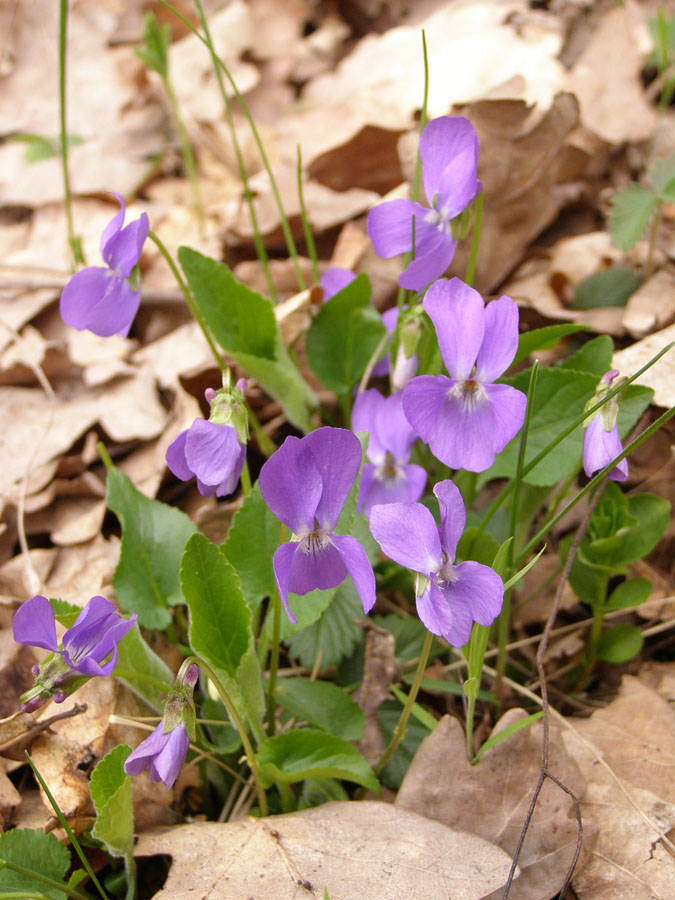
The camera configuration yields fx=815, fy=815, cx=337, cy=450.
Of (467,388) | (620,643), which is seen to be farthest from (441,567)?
(620,643)

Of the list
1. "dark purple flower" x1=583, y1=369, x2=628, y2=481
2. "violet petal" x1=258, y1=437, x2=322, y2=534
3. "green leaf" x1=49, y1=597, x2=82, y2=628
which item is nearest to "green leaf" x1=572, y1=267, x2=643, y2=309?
"dark purple flower" x1=583, y1=369, x2=628, y2=481

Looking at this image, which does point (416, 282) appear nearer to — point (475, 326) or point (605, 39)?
point (475, 326)

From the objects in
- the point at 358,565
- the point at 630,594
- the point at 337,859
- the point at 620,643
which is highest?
the point at 358,565

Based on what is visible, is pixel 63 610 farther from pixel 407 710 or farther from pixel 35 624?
pixel 407 710

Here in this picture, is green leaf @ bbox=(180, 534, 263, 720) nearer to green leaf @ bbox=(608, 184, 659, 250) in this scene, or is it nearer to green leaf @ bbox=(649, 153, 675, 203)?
green leaf @ bbox=(608, 184, 659, 250)

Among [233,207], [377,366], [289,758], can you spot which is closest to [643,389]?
[377,366]
